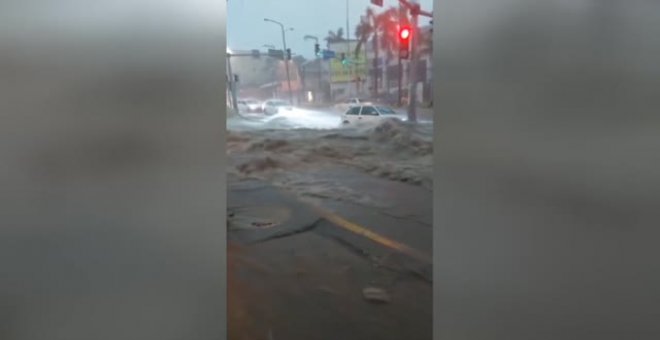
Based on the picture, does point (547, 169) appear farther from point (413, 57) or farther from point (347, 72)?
point (347, 72)

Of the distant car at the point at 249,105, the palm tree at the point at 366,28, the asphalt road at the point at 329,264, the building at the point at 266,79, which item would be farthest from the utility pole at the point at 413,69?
the distant car at the point at 249,105

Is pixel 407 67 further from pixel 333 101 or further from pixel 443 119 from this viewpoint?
pixel 443 119

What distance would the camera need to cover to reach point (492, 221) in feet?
3.03

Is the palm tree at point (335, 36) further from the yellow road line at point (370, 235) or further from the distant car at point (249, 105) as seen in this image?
the yellow road line at point (370, 235)

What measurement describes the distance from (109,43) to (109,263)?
13.8 inches

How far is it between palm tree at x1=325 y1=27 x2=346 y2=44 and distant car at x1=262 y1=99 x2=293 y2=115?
0.74ft

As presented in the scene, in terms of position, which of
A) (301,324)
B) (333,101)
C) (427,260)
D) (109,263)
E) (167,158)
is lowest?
(301,324)

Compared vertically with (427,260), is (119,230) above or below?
above

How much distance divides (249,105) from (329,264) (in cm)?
49

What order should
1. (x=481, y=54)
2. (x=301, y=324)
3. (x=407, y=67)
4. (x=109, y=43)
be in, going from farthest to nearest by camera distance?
(x=407, y=67) < (x=301, y=324) < (x=481, y=54) < (x=109, y=43)


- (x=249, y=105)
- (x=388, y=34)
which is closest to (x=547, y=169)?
(x=388, y=34)

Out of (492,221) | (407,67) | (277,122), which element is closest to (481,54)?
(492,221)

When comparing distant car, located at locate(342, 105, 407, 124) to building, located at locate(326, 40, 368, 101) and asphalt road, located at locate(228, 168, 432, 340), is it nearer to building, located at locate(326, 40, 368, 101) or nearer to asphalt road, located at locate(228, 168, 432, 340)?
building, located at locate(326, 40, 368, 101)

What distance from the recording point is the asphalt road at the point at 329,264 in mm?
1230
